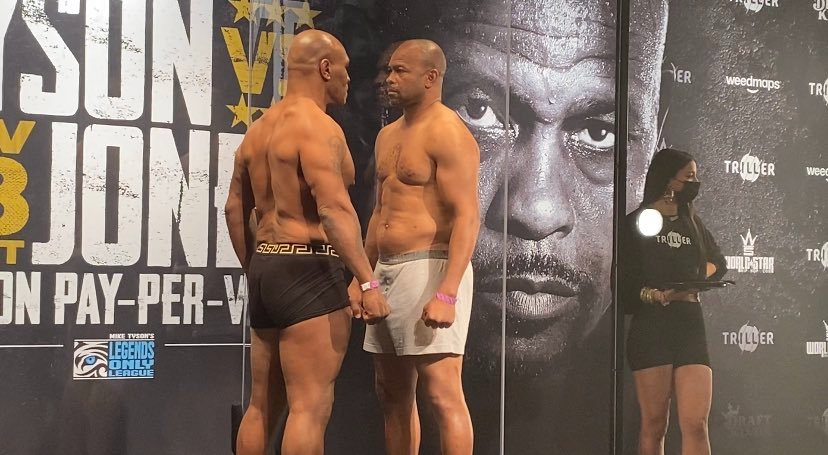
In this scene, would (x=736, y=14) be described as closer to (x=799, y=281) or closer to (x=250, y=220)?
(x=799, y=281)

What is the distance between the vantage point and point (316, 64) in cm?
300

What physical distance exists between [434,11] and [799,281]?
1.54 m

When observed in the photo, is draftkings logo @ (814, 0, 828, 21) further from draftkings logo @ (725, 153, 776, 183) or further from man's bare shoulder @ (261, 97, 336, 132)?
man's bare shoulder @ (261, 97, 336, 132)

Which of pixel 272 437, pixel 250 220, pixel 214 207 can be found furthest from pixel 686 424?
pixel 214 207

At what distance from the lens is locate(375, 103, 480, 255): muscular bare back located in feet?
9.57

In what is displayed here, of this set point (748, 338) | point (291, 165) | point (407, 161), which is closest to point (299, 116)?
point (291, 165)

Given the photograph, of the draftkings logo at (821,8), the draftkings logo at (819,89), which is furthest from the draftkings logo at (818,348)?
the draftkings logo at (821,8)

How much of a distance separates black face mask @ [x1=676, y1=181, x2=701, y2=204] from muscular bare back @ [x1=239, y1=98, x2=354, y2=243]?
1016 millimetres

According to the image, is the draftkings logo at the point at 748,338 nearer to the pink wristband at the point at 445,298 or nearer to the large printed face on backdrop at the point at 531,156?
the large printed face on backdrop at the point at 531,156

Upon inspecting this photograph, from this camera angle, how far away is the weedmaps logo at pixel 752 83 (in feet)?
8.68

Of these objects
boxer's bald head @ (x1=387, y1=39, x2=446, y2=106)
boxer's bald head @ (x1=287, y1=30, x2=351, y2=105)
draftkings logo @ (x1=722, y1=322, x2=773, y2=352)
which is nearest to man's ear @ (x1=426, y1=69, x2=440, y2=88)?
boxer's bald head @ (x1=387, y1=39, x2=446, y2=106)

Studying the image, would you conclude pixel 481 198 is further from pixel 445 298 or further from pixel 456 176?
pixel 445 298

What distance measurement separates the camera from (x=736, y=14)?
266 cm

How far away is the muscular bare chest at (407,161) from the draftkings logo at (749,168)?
898 mm
